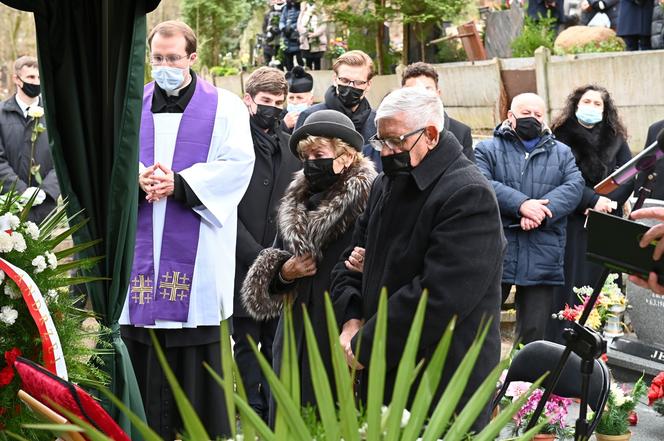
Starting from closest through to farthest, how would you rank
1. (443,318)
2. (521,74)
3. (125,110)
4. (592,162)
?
(443,318)
(125,110)
(592,162)
(521,74)

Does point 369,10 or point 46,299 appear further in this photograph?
point 369,10

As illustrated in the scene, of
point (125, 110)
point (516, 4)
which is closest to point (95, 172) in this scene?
point (125, 110)

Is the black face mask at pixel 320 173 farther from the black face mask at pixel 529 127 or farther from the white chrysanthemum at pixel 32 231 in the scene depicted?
the black face mask at pixel 529 127

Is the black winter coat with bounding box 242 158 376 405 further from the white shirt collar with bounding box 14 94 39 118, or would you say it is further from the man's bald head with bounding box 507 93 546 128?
the white shirt collar with bounding box 14 94 39 118

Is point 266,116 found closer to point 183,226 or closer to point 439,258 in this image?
point 183,226

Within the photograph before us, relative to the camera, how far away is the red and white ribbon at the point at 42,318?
10.4 feet

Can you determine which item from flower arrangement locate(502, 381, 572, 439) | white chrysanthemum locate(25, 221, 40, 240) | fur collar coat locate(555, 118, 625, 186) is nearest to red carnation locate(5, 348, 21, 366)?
white chrysanthemum locate(25, 221, 40, 240)

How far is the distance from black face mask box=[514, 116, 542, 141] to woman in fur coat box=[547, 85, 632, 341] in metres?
0.63

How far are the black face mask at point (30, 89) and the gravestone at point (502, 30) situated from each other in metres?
9.71

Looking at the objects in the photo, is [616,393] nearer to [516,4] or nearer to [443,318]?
[443,318]

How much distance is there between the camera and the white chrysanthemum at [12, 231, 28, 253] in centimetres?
334

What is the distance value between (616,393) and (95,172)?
2.74 metres

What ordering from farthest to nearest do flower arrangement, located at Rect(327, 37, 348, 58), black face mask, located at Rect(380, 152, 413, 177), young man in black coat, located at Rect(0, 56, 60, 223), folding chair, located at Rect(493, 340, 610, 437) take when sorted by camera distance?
flower arrangement, located at Rect(327, 37, 348, 58) < young man in black coat, located at Rect(0, 56, 60, 223) < folding chair, located at Rect(493, 340, 610, 437) < black face mask, located at Rect(380, 152, 413, 177)

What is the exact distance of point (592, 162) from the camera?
7230 millimetres
